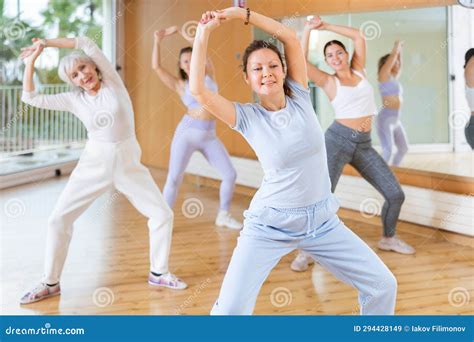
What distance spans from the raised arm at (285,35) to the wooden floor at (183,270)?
1.09m

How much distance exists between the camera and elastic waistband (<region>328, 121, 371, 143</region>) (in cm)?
328

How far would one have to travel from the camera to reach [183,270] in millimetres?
3246

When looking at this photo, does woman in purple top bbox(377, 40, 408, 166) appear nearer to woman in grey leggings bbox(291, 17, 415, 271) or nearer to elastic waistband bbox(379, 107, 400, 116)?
elastic waistband bbox(379, 107, 400, 116)

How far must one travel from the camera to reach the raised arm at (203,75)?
5.95ft

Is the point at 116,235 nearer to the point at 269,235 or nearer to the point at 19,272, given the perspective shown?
the point at 19,272

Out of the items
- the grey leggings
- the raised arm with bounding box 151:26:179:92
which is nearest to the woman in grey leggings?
the grey leggings

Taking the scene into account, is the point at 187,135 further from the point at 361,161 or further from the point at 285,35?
the point at 285,35

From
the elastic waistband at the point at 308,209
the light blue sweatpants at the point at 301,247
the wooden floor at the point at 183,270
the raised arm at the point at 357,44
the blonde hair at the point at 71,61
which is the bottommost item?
the wooden floor at the point at 183,270

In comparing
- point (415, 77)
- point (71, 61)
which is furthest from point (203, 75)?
point (415, 77)

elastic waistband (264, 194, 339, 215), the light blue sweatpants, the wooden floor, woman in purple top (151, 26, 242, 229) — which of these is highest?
woman in purple top (151, 26, 242, 229)

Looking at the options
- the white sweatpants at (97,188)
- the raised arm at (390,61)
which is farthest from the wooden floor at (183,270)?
the raised arm at (390,61)

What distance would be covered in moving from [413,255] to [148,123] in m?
2.03

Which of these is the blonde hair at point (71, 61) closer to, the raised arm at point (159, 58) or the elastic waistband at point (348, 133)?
the raised arm at point (159, 58)

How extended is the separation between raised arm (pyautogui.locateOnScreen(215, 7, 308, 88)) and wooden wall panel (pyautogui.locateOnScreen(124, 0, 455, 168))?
159 centimetres
